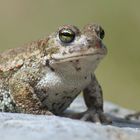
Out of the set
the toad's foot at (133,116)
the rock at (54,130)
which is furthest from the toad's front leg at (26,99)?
the toad's foot at (133,116)

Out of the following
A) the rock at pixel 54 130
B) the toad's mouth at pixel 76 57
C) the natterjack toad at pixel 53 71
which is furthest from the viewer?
the natterjack toad at pixel 53 71

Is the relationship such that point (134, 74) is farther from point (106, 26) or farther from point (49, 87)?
point (49, 87)

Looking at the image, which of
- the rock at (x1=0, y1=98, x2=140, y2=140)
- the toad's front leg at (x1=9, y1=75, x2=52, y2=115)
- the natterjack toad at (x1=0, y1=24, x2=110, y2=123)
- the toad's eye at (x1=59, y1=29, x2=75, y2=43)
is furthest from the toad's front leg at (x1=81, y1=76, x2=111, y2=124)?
the rock at (x1=0, y1=98, x2=140, y2=140)

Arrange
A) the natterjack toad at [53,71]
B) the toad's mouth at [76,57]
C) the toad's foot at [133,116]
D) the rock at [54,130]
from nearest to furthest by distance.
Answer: the rock at [54,130] < the toad's mouth at [76,57] < the natterjack toad at [53,71] < the toad's foot at [133,116]

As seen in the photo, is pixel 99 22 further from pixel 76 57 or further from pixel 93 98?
pixel 76 57

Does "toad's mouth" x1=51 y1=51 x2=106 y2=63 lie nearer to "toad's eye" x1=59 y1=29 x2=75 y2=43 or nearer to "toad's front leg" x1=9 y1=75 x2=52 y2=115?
"toad's eye" x1=59 y1=29 x2=75 y2=43

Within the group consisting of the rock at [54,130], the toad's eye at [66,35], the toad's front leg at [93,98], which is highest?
the toad's eye at [66,35]

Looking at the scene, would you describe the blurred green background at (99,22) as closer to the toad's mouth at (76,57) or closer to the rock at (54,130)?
the toad's mouth at (76,57)
